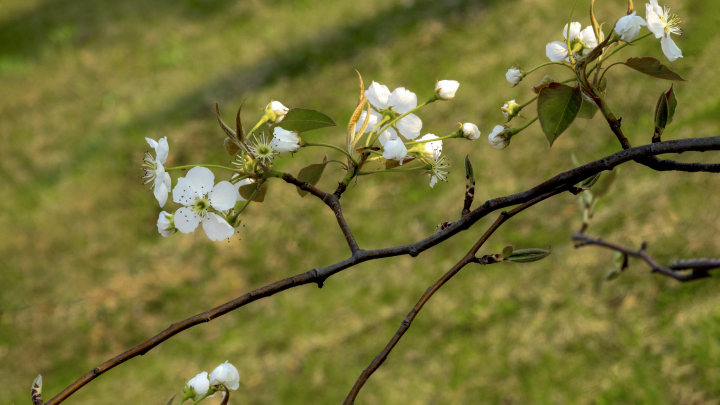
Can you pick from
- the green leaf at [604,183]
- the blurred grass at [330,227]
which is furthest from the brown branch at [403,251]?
the blurred grass at [330,227]

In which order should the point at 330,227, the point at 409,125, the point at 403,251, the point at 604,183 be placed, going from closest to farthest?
the point at 403,251 → the point at 409,125 → the point at 604,183 → the point at 330,227

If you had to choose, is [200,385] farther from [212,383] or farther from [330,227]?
Result: [330,227]

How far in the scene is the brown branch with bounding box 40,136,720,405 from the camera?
335 millimetres

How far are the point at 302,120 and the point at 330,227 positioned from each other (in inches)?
55.4

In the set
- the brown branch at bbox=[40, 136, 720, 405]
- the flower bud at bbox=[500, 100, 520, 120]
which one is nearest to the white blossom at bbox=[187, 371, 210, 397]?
the brown branch at bbox=[40, 136, 720, 405]

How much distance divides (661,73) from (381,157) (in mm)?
230

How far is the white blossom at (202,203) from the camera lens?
1.41 feet

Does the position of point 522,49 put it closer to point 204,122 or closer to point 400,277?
point 400,277

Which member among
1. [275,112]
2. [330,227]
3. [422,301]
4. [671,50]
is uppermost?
[330,227]

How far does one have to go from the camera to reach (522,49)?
6.96 ft

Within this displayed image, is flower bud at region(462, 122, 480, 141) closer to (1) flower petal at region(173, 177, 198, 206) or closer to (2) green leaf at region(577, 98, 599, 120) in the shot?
(2) green leaf at region(577, 98, 599, 120)

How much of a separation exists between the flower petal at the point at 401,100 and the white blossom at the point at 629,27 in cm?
17

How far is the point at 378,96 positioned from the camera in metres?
0.47

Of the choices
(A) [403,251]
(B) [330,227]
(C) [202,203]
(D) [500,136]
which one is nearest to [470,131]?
(D) [500,136]
